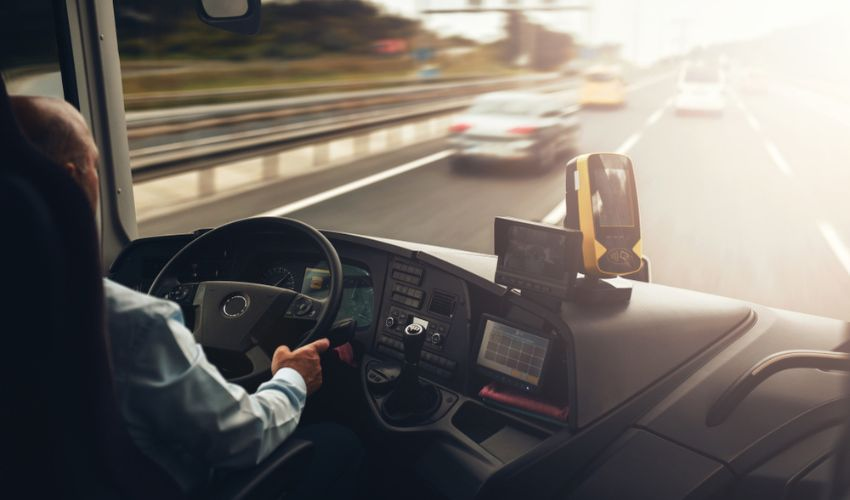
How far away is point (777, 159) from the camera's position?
13.9 meters

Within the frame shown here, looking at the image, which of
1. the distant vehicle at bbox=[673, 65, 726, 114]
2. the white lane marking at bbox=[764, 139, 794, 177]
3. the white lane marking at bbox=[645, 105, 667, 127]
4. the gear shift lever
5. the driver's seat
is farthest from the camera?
the distant vehicle at bbox=[673, 65, 726, 114]

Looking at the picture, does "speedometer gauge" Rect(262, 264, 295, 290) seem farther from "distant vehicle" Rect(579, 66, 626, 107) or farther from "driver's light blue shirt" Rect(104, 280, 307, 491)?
"distant vehicle" Rect(579, 66, 626, 107)

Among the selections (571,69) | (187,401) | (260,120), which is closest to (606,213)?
(187,401)

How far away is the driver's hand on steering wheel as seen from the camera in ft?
6.06

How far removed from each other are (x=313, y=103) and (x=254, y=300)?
48.0ft

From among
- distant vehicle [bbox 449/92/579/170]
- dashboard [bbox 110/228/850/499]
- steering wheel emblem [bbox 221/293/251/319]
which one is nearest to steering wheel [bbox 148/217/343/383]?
steering wheel emblem [bbox 221/293/251/319]

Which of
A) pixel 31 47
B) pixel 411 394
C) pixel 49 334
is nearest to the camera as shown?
pixel 49 334

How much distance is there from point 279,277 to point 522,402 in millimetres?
1034

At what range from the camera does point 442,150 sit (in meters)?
14.0

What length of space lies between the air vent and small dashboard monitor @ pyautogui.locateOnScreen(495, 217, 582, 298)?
0.27 m

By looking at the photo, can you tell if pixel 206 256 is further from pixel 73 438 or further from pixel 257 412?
pixel 73 438

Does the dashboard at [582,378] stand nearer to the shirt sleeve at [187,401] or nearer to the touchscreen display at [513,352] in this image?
the touchscreen display at [513,352]

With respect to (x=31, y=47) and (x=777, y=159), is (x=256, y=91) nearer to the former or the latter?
(x=777, y=159)

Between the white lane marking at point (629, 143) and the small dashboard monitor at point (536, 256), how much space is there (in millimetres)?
11792
